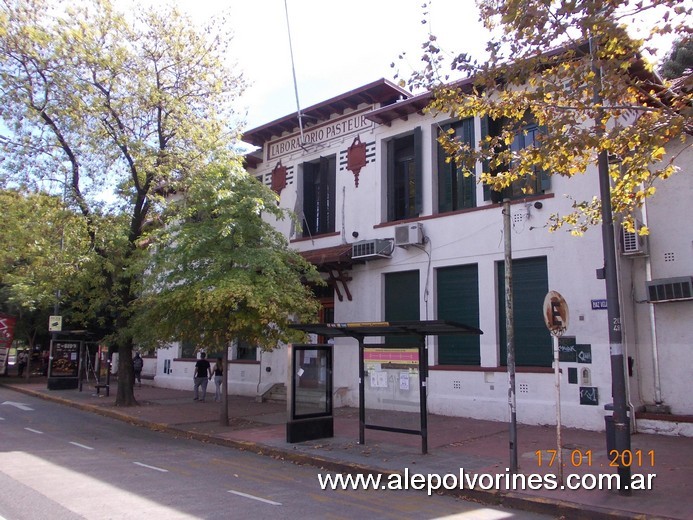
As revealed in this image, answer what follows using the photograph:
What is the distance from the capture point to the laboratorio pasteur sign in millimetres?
19375

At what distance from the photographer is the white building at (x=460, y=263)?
506 inches

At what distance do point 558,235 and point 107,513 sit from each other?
1152cm

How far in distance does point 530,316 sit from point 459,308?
7.29ft

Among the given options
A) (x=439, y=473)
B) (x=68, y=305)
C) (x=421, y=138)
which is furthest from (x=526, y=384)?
(x=68, y=305)

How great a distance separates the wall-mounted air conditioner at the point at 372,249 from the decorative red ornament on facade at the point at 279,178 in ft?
17.7

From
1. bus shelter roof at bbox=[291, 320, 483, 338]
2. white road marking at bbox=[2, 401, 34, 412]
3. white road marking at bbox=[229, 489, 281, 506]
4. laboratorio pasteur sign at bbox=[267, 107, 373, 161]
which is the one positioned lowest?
white road marking at bbox=[2, 401, 34, 412]

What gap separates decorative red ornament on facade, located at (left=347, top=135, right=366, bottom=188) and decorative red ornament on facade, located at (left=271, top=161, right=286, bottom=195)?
3434mm

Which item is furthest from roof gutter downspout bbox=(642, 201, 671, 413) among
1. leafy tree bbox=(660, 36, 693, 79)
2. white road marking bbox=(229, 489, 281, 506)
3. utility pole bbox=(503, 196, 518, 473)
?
white road marking bbox=(229, 489, 281, 506)

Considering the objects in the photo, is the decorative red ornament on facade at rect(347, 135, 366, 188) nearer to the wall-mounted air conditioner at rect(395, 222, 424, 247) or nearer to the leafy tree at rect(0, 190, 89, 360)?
the wall-mounted air conditioner at rect(395, 222, 424, 247)

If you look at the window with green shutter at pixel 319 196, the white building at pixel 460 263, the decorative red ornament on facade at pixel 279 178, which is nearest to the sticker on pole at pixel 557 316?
the white building at pixel 460 263

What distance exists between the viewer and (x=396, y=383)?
453 inches

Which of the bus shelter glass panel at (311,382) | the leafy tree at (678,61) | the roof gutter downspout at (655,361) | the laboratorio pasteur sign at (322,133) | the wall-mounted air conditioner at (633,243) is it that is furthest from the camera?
the laboratorio pasteur sign at (322,133)

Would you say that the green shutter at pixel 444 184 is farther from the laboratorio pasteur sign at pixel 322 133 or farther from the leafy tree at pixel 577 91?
the leafy tree at pixel 577 91

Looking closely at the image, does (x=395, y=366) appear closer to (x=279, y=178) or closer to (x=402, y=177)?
(x=402, y=177)
